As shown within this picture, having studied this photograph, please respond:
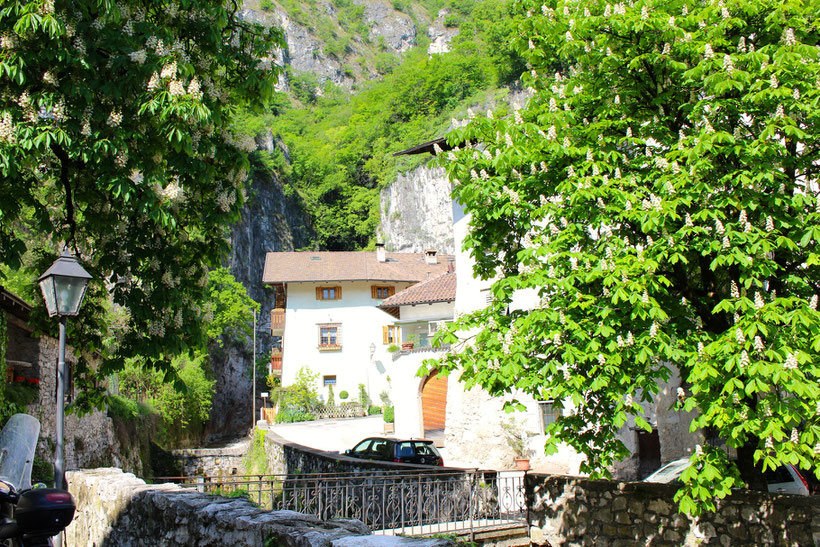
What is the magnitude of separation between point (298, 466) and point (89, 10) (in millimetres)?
17098

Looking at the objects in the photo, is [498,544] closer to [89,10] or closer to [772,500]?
[772,500]

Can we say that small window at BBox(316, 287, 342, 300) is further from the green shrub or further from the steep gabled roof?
the green shrub

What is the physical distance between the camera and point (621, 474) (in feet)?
52.5

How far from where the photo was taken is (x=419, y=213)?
65000 millimetres

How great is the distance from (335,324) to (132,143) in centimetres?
3837

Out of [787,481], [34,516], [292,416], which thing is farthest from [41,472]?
[292,416]

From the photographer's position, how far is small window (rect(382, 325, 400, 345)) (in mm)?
44656

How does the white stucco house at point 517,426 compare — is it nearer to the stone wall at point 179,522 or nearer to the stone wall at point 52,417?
the stone wall at point 179,522

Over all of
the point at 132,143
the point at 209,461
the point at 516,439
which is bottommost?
the point at 209,461

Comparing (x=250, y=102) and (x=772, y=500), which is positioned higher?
(x=250, y=102)

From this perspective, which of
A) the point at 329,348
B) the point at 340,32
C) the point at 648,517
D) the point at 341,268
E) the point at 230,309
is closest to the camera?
the point at 648,517

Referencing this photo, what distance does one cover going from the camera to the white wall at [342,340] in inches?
1757

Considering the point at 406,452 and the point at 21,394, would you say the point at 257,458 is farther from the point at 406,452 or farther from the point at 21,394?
the point at 21,394

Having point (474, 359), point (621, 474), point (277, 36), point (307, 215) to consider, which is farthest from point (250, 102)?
point (307, 215)
